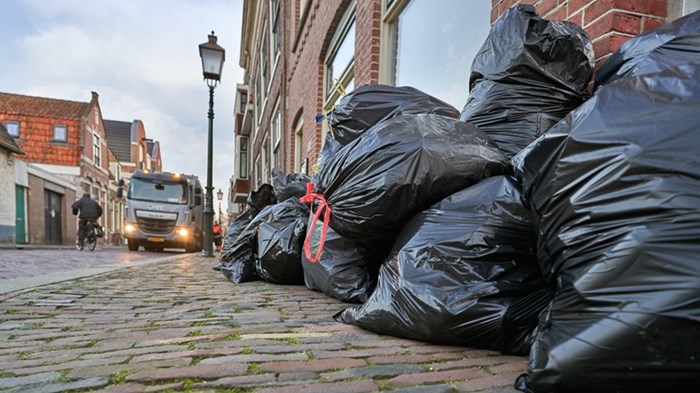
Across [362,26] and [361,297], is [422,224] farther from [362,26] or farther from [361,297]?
[362,26]

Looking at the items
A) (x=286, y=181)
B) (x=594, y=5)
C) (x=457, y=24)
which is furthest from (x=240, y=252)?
(x=594, y=5)

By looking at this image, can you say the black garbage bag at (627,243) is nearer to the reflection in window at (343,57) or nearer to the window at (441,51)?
the window at (441,51)

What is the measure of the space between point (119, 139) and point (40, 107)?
15.9m

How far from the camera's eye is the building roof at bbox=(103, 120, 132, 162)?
33.9 meters

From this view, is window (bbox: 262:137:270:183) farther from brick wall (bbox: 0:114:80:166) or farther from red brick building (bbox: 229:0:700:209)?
brick wall (bbox: 0:114:80:166)

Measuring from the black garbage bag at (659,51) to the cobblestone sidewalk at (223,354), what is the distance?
3.56ft

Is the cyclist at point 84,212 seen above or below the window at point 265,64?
below

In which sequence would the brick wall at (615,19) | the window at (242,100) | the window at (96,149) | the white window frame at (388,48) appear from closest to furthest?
the brick wall at (615,19)
the white window frame at (388,48)
the window at (96,149)
the window at (242,100)

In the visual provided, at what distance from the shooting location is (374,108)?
230 centimetres

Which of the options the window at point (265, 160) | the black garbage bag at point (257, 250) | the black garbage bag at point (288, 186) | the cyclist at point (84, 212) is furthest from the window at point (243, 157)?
the black garbage bag at point (257, 250)

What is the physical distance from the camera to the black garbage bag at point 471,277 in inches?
49.8

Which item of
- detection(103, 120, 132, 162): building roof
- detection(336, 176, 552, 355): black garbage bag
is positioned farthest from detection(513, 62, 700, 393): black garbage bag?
detection(103, 120, 132, 162): building roof

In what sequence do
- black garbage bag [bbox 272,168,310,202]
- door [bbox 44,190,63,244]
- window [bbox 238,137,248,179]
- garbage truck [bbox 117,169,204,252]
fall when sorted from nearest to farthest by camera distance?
1. black garbage bag [bbox 272,168,310,202]
2. garbage truck [bbox 117,169,204,252]
3. door [bbox 44,190,63,244]
4. window [bbox 238,137,248,179]

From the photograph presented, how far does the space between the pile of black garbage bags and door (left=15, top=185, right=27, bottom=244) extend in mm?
17325
